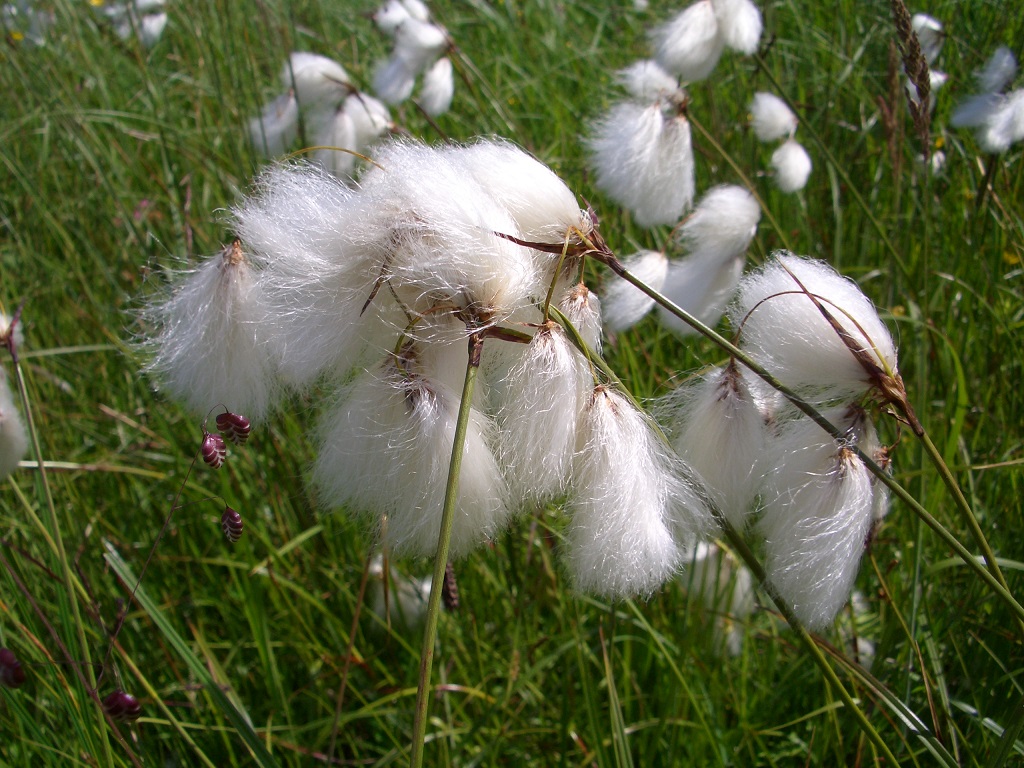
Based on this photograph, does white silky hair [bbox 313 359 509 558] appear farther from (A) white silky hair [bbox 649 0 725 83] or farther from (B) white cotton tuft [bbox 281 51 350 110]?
(B) white cotton tuft [bbox 281 51 350 110]

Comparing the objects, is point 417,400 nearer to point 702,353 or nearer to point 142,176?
point 702,353

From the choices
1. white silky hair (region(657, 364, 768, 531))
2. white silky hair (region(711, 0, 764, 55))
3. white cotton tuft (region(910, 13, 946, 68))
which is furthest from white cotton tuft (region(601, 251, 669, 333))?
white cotton tuft (region(910, 13, 946, 68))

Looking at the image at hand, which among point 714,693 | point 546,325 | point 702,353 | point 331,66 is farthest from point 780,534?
point 331,66

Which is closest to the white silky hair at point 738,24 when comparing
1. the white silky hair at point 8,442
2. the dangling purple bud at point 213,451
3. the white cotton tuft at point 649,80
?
the white cotton tuft at point 649,80

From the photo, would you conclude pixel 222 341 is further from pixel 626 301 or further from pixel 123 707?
pixel 626 301

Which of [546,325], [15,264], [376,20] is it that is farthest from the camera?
[376,20]
